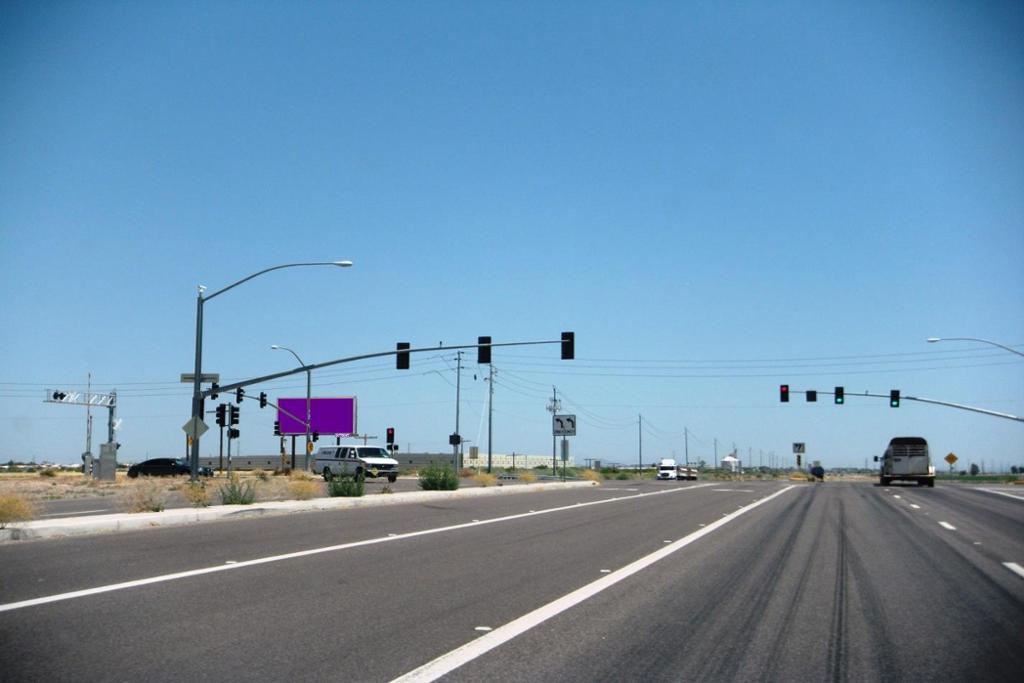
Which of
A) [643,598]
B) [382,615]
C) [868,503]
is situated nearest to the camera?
[382,615]

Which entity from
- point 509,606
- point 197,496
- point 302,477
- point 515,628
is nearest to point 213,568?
point 509,606

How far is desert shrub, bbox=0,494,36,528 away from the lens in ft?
58.3

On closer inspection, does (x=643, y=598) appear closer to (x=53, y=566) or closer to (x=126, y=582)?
(x=126, y=582)

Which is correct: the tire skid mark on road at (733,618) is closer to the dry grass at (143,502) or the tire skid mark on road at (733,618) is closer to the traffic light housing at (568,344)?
the dry grass at (143,502)

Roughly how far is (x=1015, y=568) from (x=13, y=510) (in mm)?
17233

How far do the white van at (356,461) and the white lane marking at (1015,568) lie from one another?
151 ft

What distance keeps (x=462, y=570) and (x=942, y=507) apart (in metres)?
23.7

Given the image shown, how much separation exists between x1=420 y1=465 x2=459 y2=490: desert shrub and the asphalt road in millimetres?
17468

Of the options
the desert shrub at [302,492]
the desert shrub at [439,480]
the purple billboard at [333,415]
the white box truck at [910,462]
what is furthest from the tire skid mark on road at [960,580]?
the purple billboard at [333,415]

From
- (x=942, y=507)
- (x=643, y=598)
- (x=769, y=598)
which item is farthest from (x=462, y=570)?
(x=942, y=507)

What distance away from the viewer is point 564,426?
57.9m

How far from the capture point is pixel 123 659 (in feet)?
25.1

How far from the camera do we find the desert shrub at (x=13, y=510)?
17781 mm

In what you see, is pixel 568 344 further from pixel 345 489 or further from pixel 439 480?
pixel 345 489
